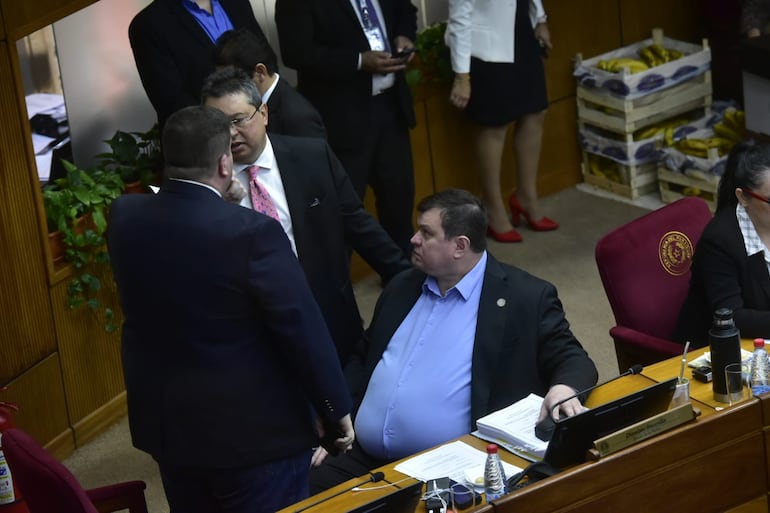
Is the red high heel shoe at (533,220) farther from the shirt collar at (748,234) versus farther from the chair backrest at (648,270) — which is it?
the shirt collar at (748,234)

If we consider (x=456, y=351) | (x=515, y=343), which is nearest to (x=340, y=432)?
(x=456, y=351)

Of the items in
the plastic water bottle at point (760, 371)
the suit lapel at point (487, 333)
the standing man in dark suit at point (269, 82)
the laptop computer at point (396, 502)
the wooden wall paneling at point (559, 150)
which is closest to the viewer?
Result: the laptop computer at point (396, 502)

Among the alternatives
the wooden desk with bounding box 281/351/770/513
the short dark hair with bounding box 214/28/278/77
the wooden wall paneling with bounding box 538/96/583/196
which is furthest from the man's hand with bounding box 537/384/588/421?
the wooden wall paneling with bounding box 538/96/583/196

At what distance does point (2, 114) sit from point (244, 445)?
1.99 meters

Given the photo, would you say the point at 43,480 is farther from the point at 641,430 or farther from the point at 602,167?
the point at 602,167

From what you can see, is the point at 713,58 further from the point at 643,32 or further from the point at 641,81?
the point at 641,81

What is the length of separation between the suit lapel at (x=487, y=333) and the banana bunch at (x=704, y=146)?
3284 millimetres

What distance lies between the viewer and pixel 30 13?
4.71m

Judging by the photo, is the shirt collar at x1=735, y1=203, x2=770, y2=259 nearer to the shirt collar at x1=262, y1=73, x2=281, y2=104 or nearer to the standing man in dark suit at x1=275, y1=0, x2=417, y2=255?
the shirt collar at x1=262, y1=73, x2=281, y2=104

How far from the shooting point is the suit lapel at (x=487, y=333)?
12.3 ft

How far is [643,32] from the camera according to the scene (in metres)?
7.50

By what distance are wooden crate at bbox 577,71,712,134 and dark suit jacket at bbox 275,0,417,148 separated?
1.55 metres

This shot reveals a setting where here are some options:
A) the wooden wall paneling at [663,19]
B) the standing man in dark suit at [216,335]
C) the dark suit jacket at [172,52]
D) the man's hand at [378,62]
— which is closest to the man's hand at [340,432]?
the standing man in dark suit at [216,335]

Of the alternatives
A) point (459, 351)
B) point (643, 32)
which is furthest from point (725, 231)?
point (643, 32)
